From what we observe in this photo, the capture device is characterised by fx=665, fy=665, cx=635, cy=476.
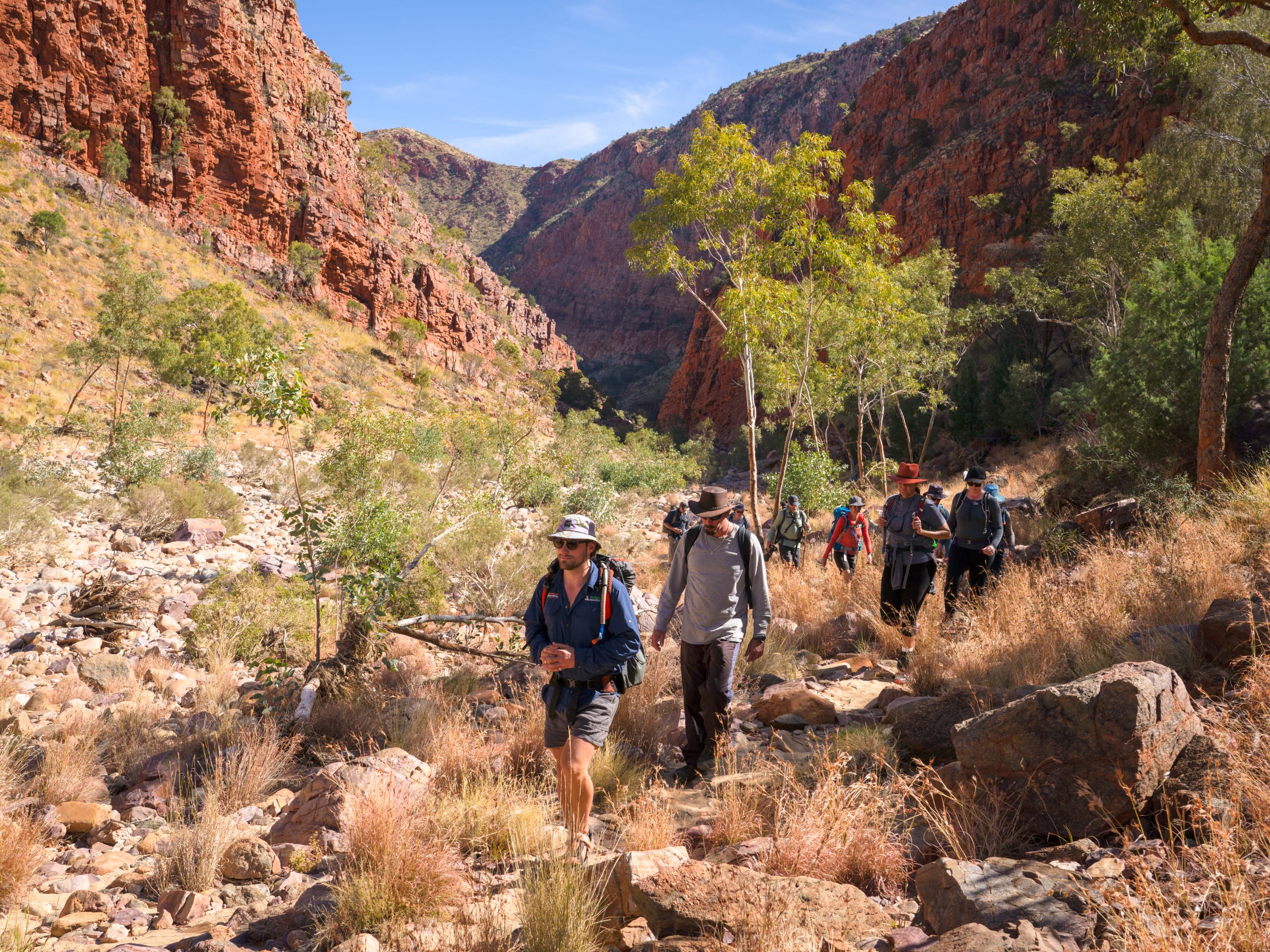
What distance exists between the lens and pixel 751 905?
247 centimetres

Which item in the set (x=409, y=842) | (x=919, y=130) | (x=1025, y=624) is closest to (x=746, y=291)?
(x=1025, y=624)

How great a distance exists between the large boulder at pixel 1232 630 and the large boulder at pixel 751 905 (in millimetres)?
2952

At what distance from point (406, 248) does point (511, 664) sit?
60.7 meters

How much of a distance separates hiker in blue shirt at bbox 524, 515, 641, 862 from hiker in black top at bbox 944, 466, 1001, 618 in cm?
452

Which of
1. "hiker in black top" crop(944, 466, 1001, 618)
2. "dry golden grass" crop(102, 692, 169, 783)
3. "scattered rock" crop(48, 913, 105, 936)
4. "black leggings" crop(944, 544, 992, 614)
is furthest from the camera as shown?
"black leggings" crop(944, 544, 992, 614)

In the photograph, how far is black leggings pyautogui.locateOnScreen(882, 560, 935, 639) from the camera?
21.2 feet

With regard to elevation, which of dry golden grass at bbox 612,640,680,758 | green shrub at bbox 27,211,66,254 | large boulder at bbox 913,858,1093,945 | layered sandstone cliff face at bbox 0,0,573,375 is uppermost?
layered sandstone cliff face at bbox 0,0,573,375

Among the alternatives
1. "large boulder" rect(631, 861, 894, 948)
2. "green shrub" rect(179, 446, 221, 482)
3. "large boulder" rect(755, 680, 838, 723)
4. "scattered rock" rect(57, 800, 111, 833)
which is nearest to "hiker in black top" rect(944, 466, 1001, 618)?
"large boulder" rect(755, 680, 838, 723)

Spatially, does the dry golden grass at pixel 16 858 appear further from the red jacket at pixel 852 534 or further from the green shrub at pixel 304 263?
the green shrub at pixel 304 263

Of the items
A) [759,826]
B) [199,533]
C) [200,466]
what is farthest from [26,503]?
[759,826]

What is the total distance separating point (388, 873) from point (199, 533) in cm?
1059

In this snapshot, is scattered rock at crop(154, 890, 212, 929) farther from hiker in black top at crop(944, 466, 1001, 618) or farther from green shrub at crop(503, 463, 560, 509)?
green shrub at crop(503, 463, 560, 509)

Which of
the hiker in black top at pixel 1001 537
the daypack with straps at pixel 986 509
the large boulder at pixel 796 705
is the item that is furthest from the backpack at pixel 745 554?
the hiker in black top at pixel 1001 537

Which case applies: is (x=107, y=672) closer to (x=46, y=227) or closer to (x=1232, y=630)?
(x=1232, y=630)
